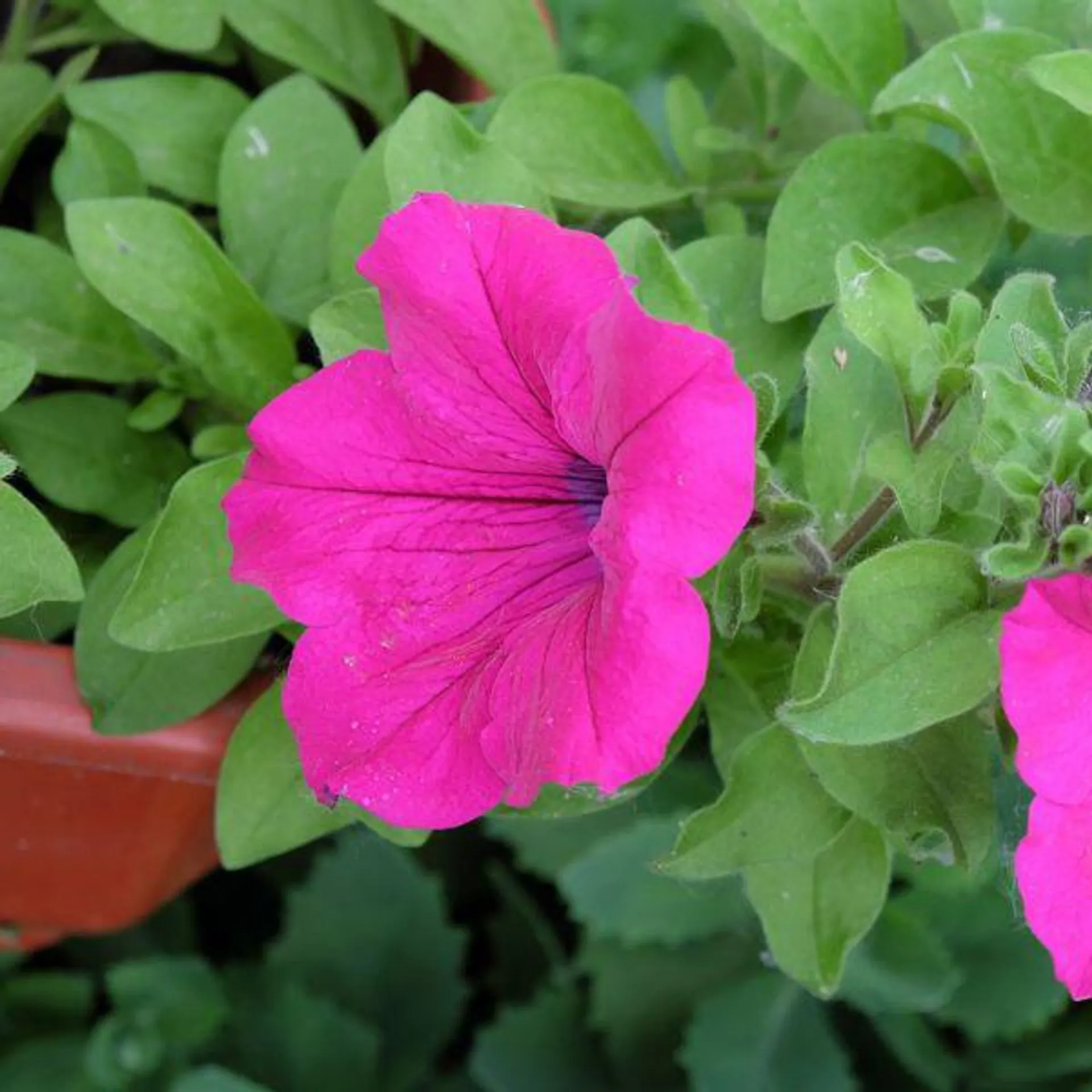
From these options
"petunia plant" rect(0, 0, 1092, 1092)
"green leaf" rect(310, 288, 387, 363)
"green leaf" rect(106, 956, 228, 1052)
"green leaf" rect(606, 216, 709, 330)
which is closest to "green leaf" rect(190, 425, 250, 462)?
"petunia plant" rect(0, 0, 1092, 1092)

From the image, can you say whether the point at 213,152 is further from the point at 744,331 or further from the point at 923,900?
the point at 923,900

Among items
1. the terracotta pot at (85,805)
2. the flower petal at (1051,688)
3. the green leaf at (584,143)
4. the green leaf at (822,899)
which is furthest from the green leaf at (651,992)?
the flower petal at (1051,688)

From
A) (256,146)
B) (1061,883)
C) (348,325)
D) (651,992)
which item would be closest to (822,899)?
(1061,883)

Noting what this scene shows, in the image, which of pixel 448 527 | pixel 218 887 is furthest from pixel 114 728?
pixel 218 887

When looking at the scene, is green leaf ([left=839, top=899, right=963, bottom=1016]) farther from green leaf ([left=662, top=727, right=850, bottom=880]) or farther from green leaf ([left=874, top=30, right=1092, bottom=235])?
green leaf ([left=874, top=30, right=1092, bottom=235])

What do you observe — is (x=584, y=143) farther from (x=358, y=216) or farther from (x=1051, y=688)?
(x=1051, y=688)

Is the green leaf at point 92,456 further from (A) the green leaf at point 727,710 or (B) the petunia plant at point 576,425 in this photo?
(A) the green leaf at point 727,710
